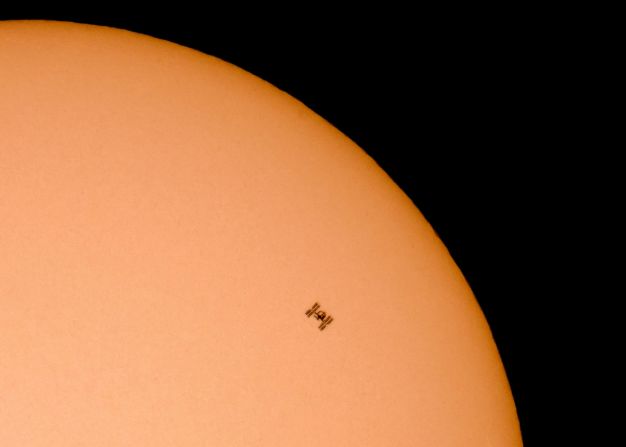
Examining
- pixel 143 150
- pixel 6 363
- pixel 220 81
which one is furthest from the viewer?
pixel 220 81

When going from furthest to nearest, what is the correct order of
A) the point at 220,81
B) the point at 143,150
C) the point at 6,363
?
the point at 220,81 < the point at 143,150 < the point at 6,363

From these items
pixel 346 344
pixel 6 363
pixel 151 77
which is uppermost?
pixel 151 77

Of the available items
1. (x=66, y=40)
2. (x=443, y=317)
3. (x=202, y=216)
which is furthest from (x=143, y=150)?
(x=443, y=317)

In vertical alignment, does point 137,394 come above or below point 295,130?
below

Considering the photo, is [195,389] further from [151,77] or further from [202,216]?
[151,77]

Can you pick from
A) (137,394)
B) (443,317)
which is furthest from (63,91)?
(443,317)

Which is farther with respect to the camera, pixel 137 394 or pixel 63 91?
pixel 63 91
